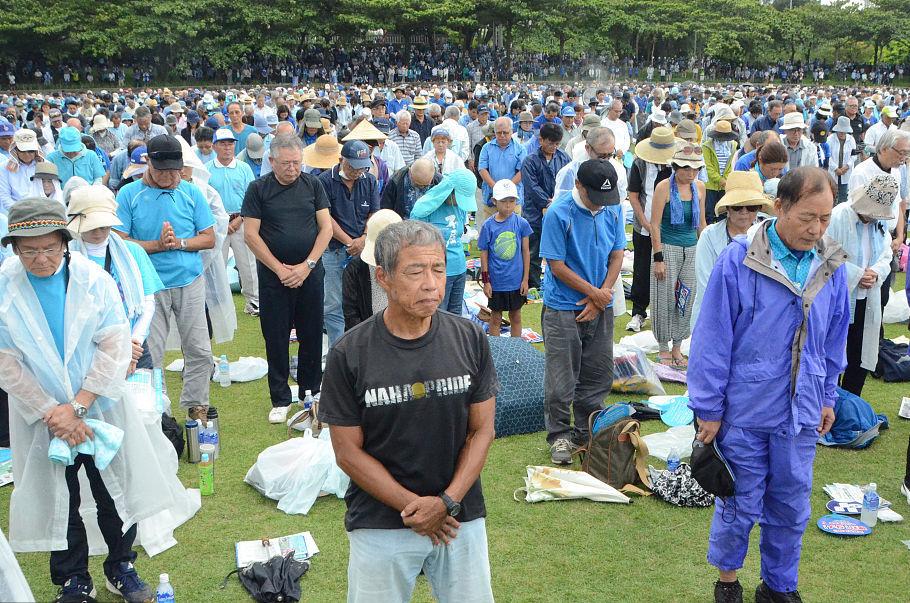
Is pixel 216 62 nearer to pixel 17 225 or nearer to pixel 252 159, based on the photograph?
pixel 252 159

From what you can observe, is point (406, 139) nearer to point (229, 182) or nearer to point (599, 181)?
point (229, 182)

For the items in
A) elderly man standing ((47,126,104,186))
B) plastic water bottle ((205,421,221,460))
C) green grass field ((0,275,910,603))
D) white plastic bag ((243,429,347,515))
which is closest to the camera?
green grass field ((0,275,910,603))

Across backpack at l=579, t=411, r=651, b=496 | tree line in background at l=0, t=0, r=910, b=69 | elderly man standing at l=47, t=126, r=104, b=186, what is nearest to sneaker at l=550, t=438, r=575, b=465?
backpack at l=579, t=411, r=651, b=496

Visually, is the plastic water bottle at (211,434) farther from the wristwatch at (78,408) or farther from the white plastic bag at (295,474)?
the wristwatch at (78,408)

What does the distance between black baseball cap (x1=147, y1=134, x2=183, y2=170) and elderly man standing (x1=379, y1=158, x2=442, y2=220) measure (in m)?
2.03

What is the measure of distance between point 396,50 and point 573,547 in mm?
52970

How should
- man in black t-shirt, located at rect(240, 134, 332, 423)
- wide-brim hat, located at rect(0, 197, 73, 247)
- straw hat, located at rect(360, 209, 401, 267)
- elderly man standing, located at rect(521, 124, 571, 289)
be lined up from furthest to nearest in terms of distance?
elderly man standing, located at rect(521, 124, 571, 289)
man in black t-shirt, located at rect(240, 134, 332, 423)
straw hat, located at rect(360, 209, 401, 267)
wide-brim hat, located at rect(0, 197, 73, 247)

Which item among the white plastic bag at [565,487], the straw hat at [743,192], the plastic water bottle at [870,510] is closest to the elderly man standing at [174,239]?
the white plastic bag at [565,487]

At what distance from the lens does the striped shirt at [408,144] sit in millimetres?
12828

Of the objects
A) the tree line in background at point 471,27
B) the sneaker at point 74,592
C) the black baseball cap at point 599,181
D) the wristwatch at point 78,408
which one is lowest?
the sneaker at point 74,592

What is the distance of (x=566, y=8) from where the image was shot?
182 feet

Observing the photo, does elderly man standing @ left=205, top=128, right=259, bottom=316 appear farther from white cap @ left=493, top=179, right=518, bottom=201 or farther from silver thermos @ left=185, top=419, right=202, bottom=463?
silver thermos @ left=185, top=419, right=202, bottom=463

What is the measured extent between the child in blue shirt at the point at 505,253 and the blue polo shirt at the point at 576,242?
5.91 ft

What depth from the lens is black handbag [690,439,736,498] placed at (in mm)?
4094
